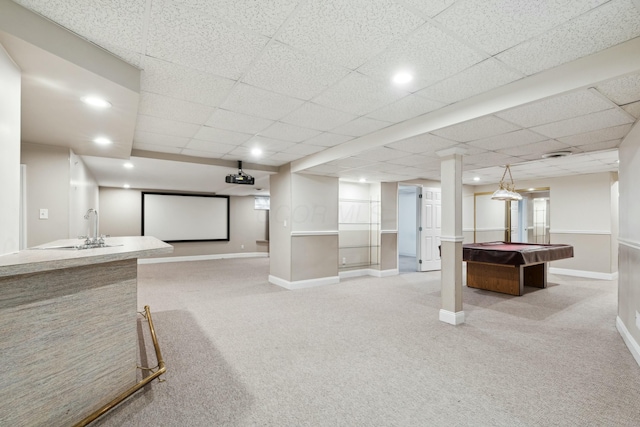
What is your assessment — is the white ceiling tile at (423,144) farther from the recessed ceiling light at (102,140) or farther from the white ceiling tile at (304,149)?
the recessed ceiling light at (102,140)

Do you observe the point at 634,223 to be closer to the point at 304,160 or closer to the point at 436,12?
the point at 436,12

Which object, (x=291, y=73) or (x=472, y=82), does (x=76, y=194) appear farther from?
(x=472, y=82)

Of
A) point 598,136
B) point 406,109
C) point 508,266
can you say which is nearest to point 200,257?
point 508,266

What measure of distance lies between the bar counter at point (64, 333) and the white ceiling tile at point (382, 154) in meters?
2.77

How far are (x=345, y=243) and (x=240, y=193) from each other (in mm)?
4821

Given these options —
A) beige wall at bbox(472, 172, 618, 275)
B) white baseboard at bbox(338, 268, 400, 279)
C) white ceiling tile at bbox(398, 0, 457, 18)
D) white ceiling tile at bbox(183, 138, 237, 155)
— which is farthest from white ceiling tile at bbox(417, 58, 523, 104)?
beige wall at bbox(472, 172, 618, 275)

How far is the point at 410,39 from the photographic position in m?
1.82

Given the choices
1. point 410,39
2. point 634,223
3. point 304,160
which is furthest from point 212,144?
point 634,223

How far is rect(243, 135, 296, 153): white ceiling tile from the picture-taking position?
13.2 feet

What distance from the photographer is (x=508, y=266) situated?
5145 millimetres

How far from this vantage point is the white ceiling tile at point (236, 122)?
3.10 metres

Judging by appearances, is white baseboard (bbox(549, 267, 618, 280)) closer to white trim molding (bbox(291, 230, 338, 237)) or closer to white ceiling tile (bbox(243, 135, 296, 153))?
white trim molding (bbox(291, 230, 338, 237))

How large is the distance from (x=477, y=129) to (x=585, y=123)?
0.92m

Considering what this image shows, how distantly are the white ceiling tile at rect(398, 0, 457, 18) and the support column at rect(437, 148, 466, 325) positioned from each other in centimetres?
237
